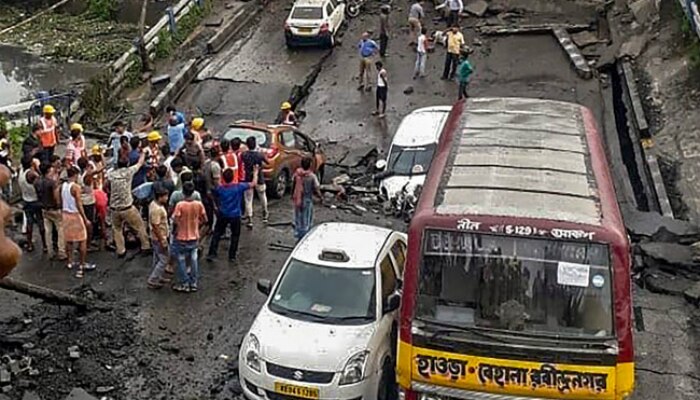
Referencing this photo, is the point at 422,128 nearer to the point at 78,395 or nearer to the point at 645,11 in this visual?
the point at 78,395

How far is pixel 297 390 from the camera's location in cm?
1079

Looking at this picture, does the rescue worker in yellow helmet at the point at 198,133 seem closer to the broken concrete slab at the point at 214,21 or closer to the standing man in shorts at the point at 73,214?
the standing man in shorts at the point at 73,214

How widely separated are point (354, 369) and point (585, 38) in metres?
21.4

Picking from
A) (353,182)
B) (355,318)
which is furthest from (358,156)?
(355,318)

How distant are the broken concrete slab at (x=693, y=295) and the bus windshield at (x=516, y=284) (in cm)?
604

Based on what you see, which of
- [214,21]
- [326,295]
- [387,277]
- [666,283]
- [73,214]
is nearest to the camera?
[326,295]

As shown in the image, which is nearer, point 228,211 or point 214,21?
point 228,211

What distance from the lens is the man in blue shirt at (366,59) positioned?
27.1 metres

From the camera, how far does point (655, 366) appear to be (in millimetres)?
12766

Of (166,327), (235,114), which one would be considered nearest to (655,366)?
(166,327)

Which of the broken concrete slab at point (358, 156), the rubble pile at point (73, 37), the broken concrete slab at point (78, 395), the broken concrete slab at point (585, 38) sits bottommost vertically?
the rubble pile at point (73, 37)

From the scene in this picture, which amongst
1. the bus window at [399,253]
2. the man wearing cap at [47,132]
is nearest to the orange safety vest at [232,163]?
the bus window at [399,253]

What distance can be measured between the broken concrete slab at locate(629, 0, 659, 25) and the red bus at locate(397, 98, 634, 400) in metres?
19.8

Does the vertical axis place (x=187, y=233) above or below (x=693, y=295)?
above
